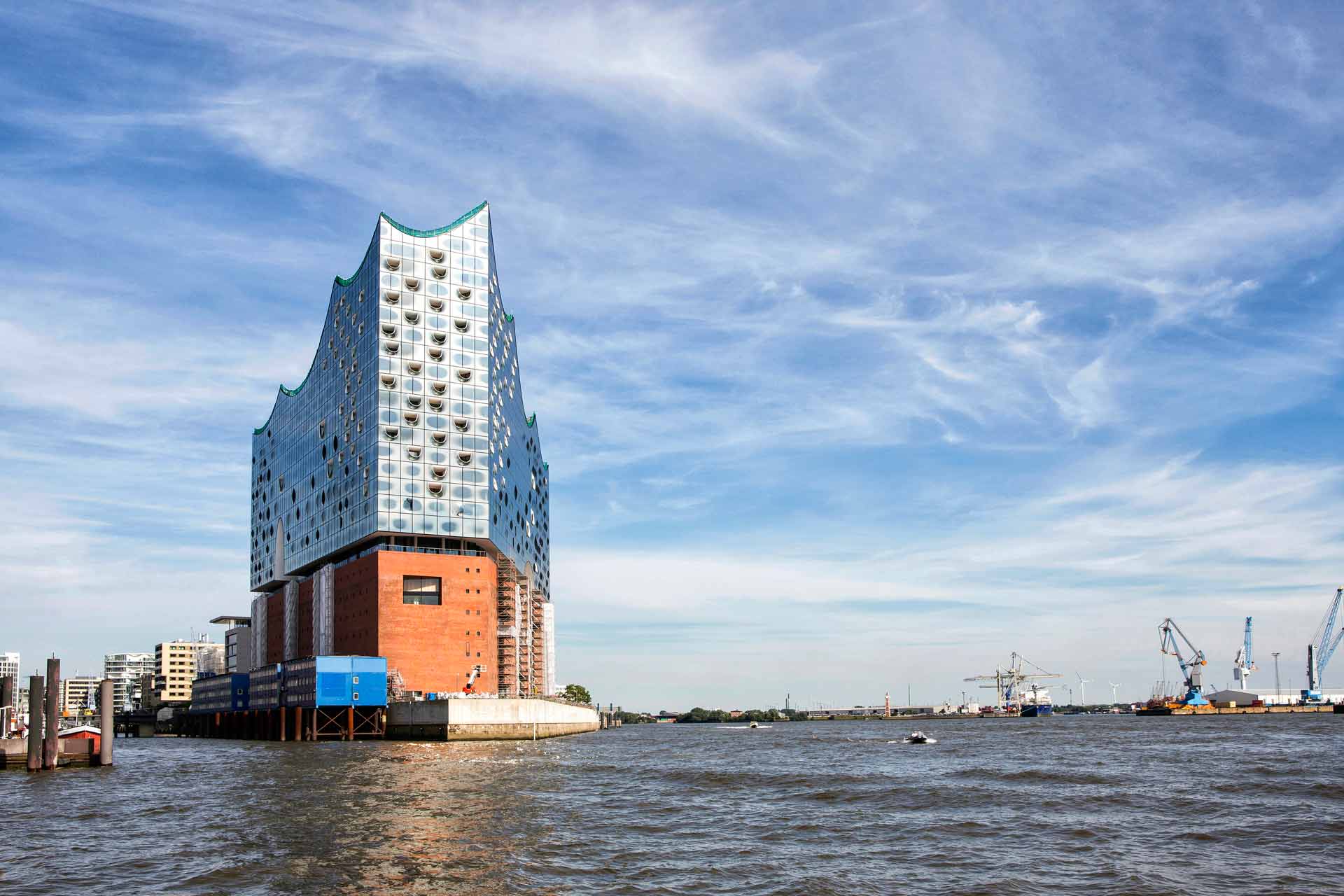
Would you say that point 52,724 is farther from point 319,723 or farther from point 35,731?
point 319,723

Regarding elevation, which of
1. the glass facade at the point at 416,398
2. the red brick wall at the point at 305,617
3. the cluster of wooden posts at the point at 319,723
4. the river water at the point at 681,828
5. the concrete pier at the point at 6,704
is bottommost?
the cluster of wooden posts at the point at 319,723

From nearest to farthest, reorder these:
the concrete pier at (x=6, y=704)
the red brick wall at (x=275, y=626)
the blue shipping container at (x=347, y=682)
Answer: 1. the concrete pier at (x=6, y=704)
2. the blue shipping container at (x=347, y=682)
3. the red brick wall at (x=275, y=626)

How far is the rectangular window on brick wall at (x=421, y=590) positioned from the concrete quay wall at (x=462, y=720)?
44.4 ft

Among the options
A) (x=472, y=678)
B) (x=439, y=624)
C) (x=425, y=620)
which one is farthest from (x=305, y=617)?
(x=472, y=678)

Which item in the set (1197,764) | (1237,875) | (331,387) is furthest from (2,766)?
(331,387)

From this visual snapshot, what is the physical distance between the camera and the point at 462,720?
113 meters

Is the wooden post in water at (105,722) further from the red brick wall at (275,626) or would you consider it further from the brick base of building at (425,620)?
the red brick wall at (275,626)

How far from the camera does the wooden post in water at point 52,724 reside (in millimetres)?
63094

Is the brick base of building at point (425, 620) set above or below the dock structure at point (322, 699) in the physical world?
above

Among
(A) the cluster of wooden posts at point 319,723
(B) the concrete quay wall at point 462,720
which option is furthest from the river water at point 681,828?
(A) the cluster of wooden posts at point 319,723

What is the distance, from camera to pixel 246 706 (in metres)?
152

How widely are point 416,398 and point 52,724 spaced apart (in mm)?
70838

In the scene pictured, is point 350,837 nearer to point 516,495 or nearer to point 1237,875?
point 1237,875

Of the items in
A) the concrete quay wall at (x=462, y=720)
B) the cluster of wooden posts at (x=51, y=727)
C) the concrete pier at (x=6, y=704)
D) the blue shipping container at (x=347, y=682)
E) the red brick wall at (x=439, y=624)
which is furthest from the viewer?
the red brick wall at (x=439, y=624)
